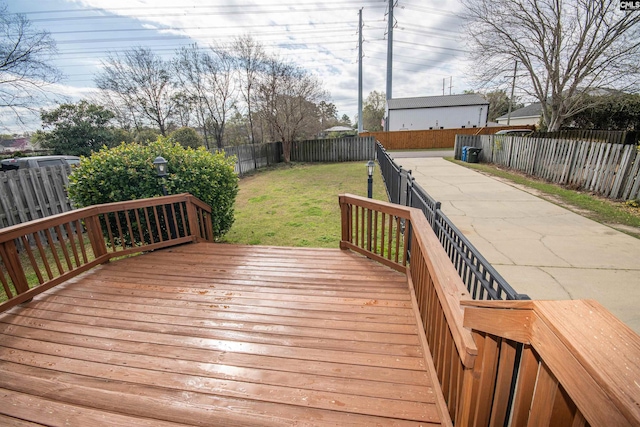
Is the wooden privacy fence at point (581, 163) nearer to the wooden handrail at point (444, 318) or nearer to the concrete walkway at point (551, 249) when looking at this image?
the concrete walkway at point (551, 249)

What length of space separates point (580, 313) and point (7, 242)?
4.15m

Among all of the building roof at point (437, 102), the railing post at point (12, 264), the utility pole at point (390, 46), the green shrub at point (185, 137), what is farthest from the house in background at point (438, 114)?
the railing post at point (12, 264)

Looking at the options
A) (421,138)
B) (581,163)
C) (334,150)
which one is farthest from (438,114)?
(581,163)

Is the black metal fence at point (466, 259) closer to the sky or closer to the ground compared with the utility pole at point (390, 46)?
closer to the ground

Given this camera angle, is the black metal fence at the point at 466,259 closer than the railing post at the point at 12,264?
Yes

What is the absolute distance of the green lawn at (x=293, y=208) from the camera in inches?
207

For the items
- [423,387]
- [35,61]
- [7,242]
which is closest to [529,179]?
[423,387]

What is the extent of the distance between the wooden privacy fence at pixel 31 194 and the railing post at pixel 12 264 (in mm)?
2947

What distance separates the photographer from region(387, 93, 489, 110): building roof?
31000 millimetres

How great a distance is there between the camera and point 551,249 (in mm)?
3979

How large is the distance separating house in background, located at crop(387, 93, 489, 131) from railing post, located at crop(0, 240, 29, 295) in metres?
32.2

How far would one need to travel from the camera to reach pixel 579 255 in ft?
12.4

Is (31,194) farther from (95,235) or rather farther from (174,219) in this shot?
(174,219)

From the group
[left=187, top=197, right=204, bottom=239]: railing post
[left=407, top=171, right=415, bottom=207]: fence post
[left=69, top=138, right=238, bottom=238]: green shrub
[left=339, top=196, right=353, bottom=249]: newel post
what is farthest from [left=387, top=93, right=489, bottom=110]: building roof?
[left=187, top=197, right=204, bottom=239]: railing post
